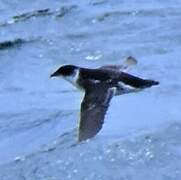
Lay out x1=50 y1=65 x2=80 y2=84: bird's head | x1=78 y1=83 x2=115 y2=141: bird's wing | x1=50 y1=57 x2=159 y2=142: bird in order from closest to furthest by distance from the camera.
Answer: x1=78 y1=83 x2=115 y2=141: bird's wing
x1=50 y1=57 x2=159 y2=142: bird
x1=50 y1=65 x2=80 y2=84: bird's head

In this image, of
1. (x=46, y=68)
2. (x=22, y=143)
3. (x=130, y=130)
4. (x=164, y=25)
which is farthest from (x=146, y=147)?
(x=164, y=25)

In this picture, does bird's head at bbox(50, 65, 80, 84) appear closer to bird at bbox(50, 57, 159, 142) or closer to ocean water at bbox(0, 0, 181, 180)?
bird at bbox(50, 57, 159, 142)

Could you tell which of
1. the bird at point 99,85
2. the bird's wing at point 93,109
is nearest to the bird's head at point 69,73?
the bird at point 99,85

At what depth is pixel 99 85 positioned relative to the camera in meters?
10.4

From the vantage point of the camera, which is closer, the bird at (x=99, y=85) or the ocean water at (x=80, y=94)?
the bird at (x=99, y=85)

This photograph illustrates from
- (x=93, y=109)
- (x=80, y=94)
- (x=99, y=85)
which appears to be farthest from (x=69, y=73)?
(x=80, y=94)

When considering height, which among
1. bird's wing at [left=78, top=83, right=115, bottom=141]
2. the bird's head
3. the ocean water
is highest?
bird's wing at [left=78, top=83, right=115, bottom=141]

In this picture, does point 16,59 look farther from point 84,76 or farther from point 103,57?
point 84,76

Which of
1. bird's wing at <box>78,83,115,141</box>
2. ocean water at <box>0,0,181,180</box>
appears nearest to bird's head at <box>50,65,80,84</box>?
bird's wing at <box>78,83,115,141</box>

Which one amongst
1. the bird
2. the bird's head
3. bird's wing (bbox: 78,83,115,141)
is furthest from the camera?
the bird's head

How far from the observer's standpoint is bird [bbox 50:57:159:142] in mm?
9742

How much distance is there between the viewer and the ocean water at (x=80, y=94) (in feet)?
35.0

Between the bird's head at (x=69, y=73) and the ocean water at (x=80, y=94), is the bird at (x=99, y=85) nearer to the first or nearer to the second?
the bird's head at (x=69, y=73)

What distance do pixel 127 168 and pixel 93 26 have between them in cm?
475
